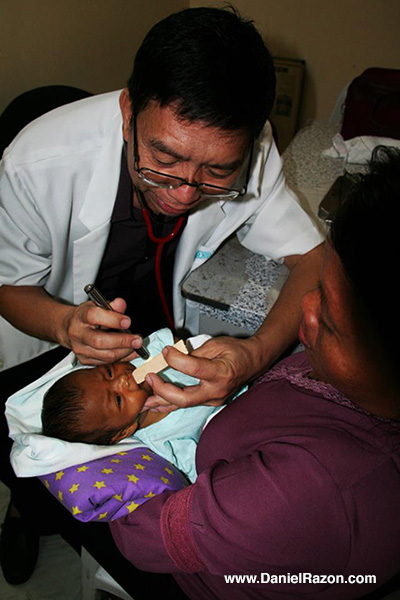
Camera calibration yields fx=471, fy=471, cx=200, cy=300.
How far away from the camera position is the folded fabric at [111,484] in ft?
3.57

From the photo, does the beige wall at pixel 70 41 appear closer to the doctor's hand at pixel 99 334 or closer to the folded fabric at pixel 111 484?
the doctor's hand at pixel 99 334

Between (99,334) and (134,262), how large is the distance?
0.48 metres

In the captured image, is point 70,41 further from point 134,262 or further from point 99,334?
point 99,334

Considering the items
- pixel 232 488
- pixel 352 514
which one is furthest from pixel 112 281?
pixel 352 514

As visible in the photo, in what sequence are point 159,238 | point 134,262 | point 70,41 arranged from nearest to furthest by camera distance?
point 159,238 < point 134,262 < point 70,41

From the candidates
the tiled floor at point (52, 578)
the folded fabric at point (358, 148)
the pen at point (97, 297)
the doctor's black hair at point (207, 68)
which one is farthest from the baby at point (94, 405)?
the folded fabric at point (358, 148)

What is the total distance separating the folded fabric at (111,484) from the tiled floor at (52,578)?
2.84ft

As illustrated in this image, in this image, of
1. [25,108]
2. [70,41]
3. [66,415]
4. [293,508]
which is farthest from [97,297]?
[70,41]

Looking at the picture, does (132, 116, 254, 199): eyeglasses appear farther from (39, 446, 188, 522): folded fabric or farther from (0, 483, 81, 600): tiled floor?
(0, 483, 81, 600): tiled floor

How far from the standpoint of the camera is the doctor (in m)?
0.97

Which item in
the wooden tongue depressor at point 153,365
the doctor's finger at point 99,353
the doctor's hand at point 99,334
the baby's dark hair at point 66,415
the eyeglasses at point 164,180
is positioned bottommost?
the baby's dark hair at point 66,415

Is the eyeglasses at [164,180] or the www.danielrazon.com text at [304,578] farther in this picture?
the eyeglasses at [164,180]

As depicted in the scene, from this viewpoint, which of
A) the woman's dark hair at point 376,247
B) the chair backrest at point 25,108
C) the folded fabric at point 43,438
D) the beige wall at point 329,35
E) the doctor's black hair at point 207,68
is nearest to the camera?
the woman's dark hair at point 376,247

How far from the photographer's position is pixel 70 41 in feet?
8.51
